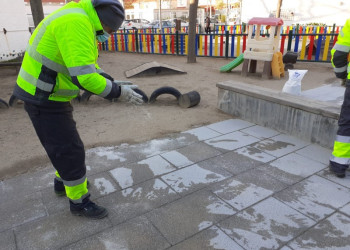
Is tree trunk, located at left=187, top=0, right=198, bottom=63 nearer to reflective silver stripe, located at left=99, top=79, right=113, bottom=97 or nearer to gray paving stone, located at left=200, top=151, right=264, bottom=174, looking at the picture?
gray paving stone, located at left=200, top=151, right=264, bottom=174

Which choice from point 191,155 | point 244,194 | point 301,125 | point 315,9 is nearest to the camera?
point 244,194

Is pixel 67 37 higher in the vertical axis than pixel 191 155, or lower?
higher

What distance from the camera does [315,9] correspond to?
26141mm

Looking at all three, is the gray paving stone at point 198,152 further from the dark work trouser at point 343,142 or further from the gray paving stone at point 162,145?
the dark work trouser at point 343,142

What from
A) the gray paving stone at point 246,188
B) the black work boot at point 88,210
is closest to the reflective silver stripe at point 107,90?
the black work boot at point 88,210

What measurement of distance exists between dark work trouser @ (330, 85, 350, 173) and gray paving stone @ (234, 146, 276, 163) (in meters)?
0.70

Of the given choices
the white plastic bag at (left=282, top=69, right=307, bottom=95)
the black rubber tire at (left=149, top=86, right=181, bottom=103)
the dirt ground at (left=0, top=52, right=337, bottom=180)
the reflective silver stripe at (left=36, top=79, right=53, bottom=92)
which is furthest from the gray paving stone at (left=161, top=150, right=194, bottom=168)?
the white plastic bag at (left=282, top=69, right=307, bottom=95)

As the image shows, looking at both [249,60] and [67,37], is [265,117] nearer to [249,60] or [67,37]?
[67,37]

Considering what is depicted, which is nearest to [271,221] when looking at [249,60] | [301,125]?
[301,125]

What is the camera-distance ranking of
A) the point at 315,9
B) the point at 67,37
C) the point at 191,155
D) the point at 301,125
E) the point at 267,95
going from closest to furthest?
the point at 67,37, the point at 191,155, the point at 301,125, the point at 267,95, the point at 315,9

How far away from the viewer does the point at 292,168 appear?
329cm

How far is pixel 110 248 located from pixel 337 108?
3.20 m

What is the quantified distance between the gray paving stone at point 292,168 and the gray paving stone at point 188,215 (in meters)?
0.86

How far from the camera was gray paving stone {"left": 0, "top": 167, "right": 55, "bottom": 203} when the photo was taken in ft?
9.71
